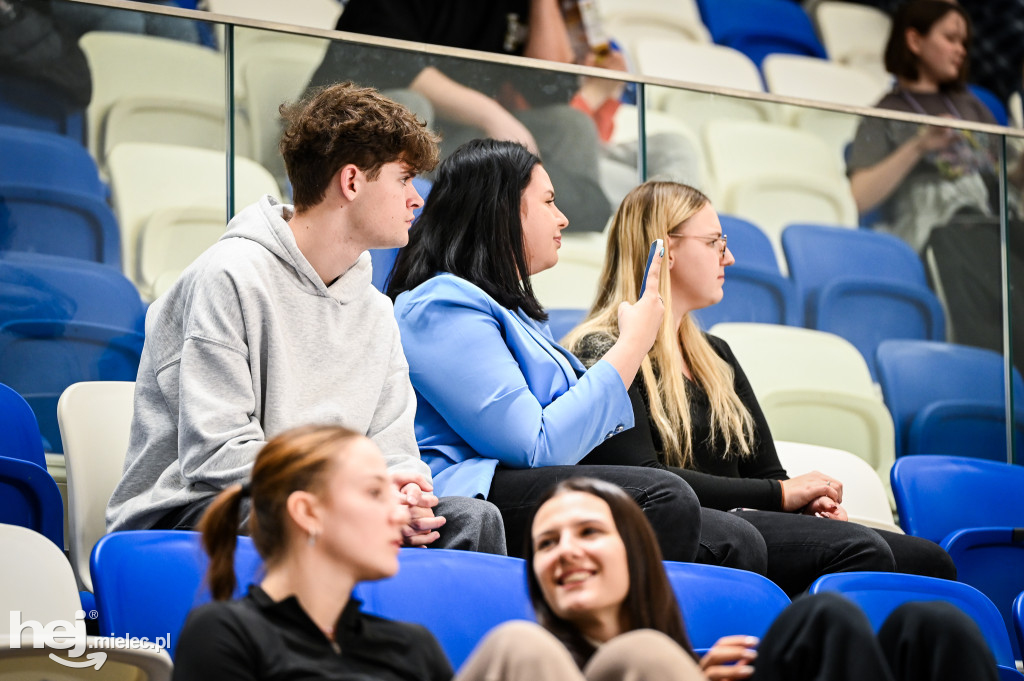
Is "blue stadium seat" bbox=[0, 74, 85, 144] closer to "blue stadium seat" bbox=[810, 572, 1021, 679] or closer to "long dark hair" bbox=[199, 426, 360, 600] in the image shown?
"long dark hair" bbox=[199, 426, 360, 600]

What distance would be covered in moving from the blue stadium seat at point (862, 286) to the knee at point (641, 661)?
6.84 feet

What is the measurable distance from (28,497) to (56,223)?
2.15ft

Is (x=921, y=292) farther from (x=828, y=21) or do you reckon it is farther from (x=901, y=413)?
(x=828, y=21)

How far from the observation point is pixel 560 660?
102 centimetres

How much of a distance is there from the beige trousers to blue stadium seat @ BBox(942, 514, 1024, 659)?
1468mm

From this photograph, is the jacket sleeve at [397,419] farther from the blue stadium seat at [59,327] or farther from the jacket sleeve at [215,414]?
the blue stadium seat at [59,327]

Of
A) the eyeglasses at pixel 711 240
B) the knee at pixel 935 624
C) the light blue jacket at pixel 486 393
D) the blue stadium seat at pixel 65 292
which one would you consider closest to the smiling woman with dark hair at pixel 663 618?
the knee at pixel 935 624

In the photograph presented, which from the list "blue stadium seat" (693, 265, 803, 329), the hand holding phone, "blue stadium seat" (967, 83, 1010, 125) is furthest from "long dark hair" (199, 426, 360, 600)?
"blue stadium seat" (967, 83, 1010, 125)

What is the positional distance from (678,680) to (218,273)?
0.94 metres

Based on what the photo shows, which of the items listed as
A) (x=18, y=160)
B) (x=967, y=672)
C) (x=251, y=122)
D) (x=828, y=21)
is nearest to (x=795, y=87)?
(x=828, y=21)

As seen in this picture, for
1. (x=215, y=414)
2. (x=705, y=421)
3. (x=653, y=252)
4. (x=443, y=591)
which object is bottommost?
(x=705, y=421)

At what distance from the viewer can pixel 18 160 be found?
7.70 ft

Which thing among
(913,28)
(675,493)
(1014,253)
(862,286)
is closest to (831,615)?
(675,493)
